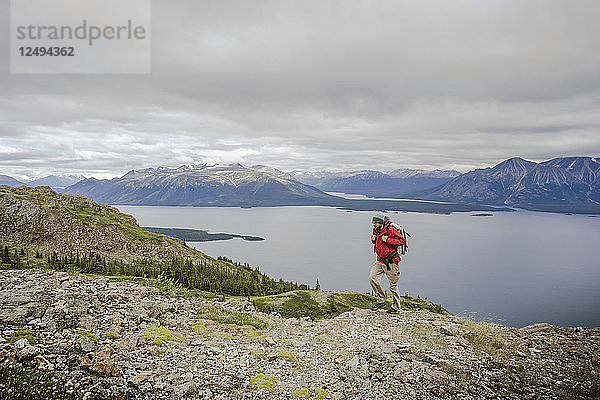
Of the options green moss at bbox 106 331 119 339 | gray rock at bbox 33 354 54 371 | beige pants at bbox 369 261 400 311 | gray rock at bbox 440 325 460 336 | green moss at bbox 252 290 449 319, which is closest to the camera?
gray rock at bbox 33 354 54 371

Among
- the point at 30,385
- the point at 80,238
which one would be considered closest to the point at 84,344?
the point at 30,385

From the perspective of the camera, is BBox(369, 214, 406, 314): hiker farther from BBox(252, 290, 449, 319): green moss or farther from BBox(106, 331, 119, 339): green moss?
BBox(106, 331, 119, 339): green moss

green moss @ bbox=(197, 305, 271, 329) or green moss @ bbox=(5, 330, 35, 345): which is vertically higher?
green moss @ bbox=(5, 330, 35, 345)

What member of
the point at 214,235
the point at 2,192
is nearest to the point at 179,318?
the point at 2,192

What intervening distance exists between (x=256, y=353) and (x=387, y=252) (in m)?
6.10

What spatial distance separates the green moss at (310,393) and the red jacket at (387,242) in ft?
21.2

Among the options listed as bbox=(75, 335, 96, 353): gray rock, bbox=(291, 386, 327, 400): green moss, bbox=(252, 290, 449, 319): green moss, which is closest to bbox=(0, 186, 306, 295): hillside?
bbox=(252, 290, 449, 319): green moss

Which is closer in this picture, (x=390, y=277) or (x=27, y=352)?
(x=27, y=352)

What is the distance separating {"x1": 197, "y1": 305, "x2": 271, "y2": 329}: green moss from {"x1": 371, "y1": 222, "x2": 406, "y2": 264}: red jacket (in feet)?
15.5

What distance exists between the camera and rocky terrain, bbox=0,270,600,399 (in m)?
6.04

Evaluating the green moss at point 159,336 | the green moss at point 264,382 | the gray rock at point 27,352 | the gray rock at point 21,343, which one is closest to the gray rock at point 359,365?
the green moss at point 264,382

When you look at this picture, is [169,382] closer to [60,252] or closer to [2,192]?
[60,252]

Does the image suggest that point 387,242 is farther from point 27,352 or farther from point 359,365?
point 27,352

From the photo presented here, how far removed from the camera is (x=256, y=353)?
7.96 meters
